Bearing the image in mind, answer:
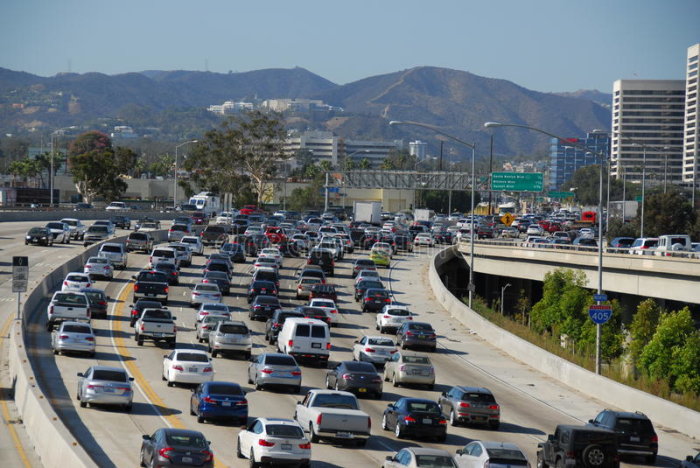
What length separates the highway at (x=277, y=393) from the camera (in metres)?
26.8

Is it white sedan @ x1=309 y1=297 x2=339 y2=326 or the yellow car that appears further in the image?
the yellow car

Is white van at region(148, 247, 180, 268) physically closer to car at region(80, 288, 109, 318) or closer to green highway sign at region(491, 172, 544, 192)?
car at region(80, 288, 109, 318)

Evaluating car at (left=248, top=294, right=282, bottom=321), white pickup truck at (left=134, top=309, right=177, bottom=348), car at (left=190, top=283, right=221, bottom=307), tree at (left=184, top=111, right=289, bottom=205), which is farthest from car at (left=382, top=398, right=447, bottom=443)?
tree at (left=184, top=111, right=289, bottom=205)

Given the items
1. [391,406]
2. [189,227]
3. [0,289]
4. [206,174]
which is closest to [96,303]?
[0,289]

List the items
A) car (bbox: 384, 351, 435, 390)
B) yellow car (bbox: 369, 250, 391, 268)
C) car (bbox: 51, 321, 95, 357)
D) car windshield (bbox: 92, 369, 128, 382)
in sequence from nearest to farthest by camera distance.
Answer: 1. car windshield (bbox: 92, 369, 128, 382)
2. car (bbox: 384, 351, 435, 390)
3. car (bbox: 51, 321, 95, 357)
4. yellow car (bbox: 369, 250, 391, 268)

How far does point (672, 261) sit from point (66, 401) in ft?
113

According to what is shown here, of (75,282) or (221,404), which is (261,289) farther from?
(221,404)

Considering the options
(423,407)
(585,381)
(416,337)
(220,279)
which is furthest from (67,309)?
(585,381)

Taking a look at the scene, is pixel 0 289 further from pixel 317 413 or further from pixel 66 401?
pixel 317 413

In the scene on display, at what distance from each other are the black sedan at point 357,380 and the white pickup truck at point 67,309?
14.1 meters

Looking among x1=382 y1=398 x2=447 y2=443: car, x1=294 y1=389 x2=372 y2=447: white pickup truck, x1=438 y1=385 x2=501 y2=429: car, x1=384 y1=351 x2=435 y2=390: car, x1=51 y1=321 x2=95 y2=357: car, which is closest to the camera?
x1=294 y1=389 x2=372 y2=447: white pickup truck

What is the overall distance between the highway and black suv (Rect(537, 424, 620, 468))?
262 cm

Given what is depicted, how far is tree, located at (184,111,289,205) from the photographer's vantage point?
549ft

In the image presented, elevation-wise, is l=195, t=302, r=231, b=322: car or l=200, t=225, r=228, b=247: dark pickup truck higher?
l=200, t=225, r=228, b=247: dark pickup truck
